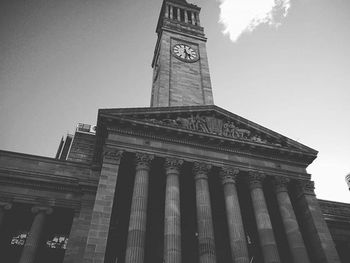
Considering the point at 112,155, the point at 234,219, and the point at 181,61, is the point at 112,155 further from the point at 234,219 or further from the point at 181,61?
the point at 181,61

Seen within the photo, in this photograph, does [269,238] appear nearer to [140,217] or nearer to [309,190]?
[309,190]

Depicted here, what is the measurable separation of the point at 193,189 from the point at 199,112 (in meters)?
6.30

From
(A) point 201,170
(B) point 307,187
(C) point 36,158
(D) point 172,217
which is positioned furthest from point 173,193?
(C) point 36,158

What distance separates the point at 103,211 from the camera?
1759cm

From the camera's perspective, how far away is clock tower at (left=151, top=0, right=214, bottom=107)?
1380 inches

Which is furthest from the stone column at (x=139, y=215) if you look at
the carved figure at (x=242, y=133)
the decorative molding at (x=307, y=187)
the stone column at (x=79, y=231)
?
the decorative molding at (x=307, y=187)

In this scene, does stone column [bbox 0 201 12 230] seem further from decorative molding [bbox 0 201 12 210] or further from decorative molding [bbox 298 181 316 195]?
decorative molding [bbox 298 181 316 195]

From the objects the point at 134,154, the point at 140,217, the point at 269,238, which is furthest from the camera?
the point at 134,154

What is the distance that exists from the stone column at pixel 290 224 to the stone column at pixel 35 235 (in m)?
16.9

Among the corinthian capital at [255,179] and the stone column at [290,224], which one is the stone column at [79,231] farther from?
the stone column at [290,224]

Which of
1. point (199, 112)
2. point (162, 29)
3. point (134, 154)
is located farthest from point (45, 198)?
point (162, 29)

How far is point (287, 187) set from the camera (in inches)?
958

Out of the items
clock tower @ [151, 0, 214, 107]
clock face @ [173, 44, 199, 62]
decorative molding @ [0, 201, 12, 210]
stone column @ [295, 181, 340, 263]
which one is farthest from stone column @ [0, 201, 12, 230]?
clock face @ [173, 44, 199, 62]

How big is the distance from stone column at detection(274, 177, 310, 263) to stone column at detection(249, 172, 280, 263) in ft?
4.78
